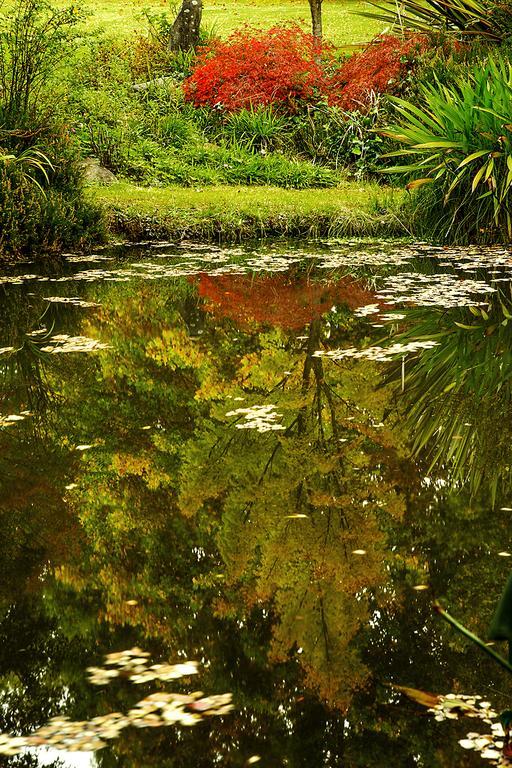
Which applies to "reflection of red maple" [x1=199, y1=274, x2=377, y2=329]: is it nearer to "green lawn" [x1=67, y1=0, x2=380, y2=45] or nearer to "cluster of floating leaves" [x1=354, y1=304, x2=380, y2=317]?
"cluster of floating leaves" [x1=354, y1=304, x2=380, y2=317]

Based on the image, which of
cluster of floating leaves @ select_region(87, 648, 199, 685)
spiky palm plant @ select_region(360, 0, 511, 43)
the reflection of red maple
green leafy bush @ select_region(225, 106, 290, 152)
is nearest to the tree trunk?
green leafy bush @ select_region(225, 106, 290, 152)

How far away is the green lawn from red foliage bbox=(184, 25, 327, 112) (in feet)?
21.2

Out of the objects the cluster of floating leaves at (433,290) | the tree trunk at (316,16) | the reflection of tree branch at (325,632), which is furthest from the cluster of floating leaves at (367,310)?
the tree trunk at (316,16)

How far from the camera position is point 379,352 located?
6977 millimetres

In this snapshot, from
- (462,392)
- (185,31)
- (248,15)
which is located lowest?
(462,392)

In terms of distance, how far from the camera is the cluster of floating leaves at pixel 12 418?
18.6 feet

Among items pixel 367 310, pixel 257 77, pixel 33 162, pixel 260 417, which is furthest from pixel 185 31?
pixel 260 417

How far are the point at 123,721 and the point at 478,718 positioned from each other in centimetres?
101

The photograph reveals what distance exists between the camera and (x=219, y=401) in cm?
605

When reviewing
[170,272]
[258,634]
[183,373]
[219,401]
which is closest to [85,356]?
[183,373]

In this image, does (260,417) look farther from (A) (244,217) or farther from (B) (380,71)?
(B) (380,71)

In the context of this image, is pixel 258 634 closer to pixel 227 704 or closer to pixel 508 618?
pixel 227 704

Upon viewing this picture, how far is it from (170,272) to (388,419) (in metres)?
4.97

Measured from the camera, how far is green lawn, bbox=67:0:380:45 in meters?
25.4
